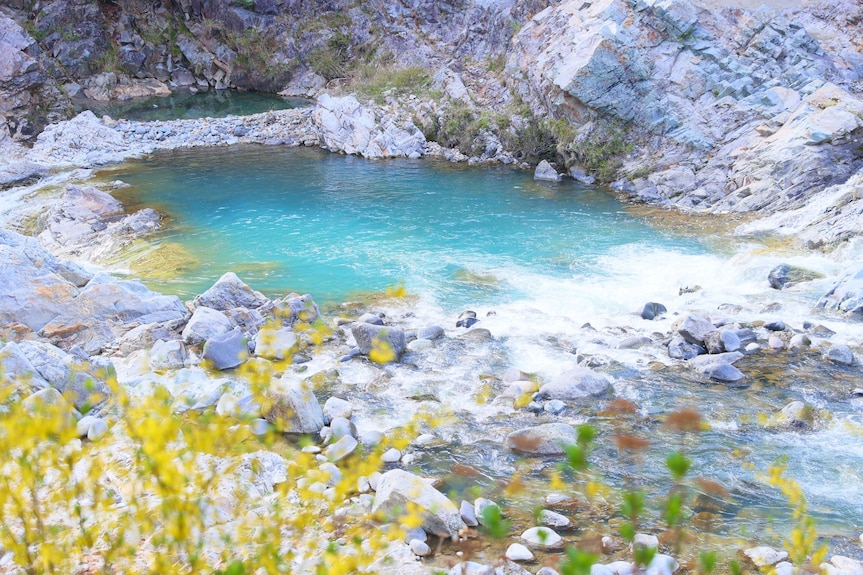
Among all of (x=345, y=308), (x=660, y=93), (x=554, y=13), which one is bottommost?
(x=345, y=308)

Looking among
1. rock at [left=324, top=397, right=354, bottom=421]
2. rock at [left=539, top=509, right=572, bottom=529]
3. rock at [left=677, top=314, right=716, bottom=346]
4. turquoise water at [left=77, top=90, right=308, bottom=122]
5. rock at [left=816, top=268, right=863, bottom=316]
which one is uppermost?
rock at [left=816, top=268, right=863, bottom=316]

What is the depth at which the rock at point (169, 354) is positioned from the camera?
707cm

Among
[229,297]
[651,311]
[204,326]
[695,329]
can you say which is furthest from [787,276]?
[204,326]

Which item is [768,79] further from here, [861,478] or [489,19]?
[861,478]

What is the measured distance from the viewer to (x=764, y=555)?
164 inches

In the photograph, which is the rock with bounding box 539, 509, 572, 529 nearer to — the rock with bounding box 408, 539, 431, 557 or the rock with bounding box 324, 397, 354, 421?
the rock with bounding box 408, 539, 431, 557

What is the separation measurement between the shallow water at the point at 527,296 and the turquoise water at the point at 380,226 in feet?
0.18

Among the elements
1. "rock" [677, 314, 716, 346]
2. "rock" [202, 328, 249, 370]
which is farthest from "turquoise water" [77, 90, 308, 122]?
"rock" [677, 314, 716, 346]

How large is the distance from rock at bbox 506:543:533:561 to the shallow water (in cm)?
52

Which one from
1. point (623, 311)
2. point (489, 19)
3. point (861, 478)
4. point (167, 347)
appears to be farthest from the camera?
point (489, 19)

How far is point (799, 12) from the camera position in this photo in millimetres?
19438

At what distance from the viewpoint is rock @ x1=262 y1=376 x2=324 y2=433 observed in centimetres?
573

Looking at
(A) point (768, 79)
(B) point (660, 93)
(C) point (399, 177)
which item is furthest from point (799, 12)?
(C) point (399, 177)

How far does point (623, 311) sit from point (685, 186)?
23.5ft
